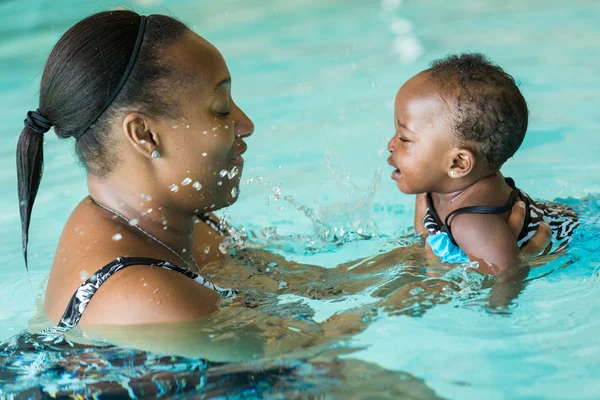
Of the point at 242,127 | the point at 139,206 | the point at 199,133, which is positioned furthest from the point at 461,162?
the point at 139,206

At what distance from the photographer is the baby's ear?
285 cm

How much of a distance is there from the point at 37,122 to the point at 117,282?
610mm

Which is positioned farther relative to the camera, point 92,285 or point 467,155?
point 467,155

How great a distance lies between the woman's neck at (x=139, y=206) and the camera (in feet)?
7.75

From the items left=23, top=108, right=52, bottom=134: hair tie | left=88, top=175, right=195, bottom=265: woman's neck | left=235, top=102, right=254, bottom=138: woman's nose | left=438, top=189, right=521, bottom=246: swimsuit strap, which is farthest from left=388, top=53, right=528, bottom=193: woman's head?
left=23, top=108, right=52, bottom=134: hair tie

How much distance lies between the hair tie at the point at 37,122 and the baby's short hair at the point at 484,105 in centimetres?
139

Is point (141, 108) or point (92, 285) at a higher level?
point (141, 108)

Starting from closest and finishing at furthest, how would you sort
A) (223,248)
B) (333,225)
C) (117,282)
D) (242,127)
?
1. (117,282)
2. (242,127)
3. (223,248)
4. (333,225)

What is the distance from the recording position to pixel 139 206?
2.39 meters

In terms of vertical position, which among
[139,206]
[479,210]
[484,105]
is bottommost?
[479,210]

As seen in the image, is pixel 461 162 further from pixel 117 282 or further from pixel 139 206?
pixel 117 282

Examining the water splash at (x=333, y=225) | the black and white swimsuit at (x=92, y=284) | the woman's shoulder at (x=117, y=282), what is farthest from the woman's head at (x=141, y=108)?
the water splash at (x=333, y=225)

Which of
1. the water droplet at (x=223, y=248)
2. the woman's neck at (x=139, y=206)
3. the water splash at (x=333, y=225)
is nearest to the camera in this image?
the woman's neck at (x=139, y=206)

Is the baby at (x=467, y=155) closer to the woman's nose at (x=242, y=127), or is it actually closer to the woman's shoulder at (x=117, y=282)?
the woman's nose at (x=242, y=127)
